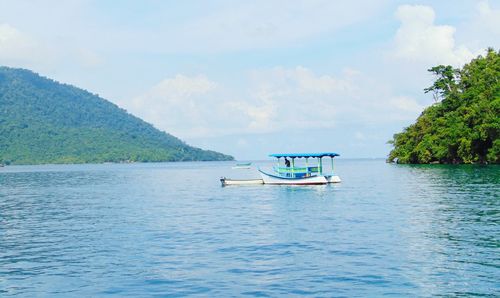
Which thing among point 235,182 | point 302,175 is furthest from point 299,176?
point 235,182

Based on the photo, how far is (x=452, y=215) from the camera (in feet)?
113

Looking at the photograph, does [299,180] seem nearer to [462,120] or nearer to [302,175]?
[302,175]

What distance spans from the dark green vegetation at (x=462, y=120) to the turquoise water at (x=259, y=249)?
194 feet

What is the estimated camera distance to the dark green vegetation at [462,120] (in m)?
97.2

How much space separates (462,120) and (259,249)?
89.7m

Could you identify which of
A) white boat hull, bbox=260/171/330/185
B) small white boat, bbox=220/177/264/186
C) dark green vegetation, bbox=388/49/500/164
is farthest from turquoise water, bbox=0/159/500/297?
dark green vegetation, bbox=388/49/500/164

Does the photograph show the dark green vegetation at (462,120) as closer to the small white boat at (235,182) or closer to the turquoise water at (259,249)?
the small white boat at (235,182)

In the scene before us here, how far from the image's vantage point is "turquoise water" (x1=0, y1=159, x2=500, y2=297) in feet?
59.6

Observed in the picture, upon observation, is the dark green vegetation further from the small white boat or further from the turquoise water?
the turquoise water

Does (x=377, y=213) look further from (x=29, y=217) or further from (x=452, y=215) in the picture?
(x=29, y=217)

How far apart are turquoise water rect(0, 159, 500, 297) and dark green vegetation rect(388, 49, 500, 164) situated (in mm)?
59041

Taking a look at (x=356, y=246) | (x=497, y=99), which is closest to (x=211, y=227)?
(x=356, y=246)

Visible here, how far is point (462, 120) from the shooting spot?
342 feet

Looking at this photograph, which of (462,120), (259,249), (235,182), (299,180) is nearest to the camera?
(259,249)
